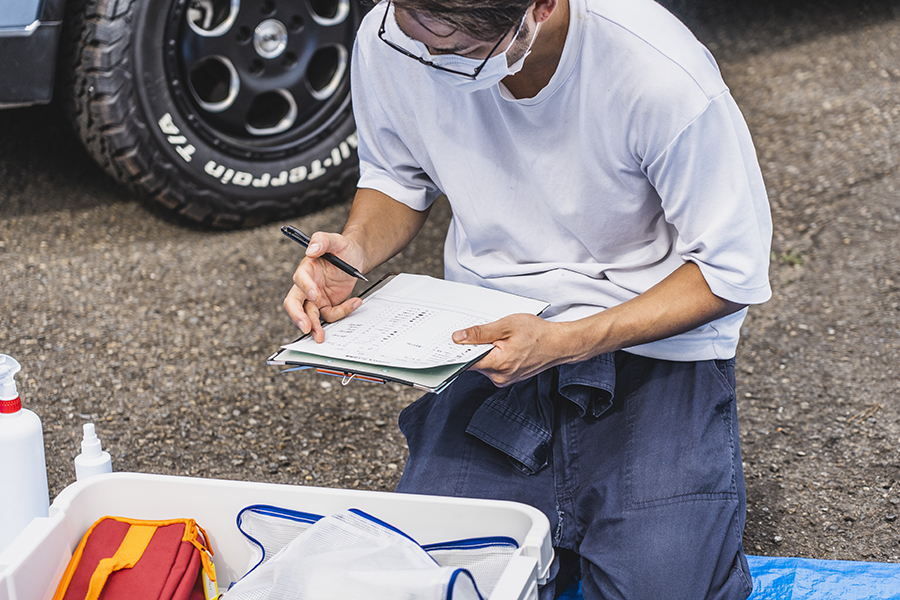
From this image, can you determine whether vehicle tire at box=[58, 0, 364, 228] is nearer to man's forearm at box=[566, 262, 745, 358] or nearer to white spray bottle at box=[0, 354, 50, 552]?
white spray bottle at box=[0, 354, 50, 552]

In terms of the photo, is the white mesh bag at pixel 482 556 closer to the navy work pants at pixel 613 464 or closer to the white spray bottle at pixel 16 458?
the navy work pants at pixel 613 464

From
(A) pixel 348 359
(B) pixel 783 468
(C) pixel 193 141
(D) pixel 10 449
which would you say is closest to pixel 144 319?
(C) pixel 193 141

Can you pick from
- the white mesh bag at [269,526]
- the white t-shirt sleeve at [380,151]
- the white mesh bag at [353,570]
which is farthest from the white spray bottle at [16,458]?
the white t-shirt sleeve at [380,151]

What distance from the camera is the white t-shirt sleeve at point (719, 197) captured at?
4.66 ft

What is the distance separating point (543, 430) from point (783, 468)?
0.85m

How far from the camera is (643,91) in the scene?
1416 mm

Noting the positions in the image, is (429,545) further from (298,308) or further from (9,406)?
(9,406)

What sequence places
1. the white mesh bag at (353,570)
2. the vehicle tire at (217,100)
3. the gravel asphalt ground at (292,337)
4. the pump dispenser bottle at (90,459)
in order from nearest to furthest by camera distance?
the white mesh bag at (353,570)
the pump dispenser bottle at (90,459)
the gravel asphalt ground at (292,337)
the vehicle tire at (217,100)

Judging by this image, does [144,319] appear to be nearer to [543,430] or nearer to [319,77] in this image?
[319,77]

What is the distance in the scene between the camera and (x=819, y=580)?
5.79ft

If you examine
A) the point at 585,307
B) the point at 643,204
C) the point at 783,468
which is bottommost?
the point at 783,468

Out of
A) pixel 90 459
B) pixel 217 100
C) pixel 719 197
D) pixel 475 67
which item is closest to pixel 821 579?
pixel 719 197

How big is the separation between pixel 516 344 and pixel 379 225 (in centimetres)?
48

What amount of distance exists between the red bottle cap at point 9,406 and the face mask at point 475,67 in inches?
34.0
